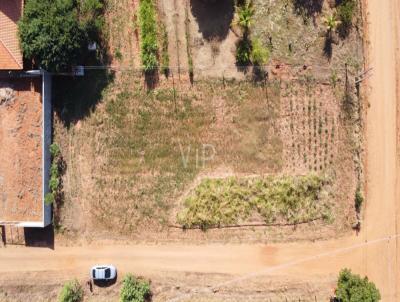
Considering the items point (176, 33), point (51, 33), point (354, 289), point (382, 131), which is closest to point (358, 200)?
point (382, 131)

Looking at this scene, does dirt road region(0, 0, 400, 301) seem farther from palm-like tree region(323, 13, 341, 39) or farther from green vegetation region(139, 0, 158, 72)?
green vegetation region(139, 0, 158, 72)

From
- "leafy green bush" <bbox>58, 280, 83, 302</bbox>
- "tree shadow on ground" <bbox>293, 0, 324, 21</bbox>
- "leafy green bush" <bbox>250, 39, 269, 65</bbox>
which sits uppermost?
"tree shadow on ground" <bbox>293, 0, 324, 21</bbox>

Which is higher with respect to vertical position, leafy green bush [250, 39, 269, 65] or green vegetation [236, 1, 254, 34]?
green vegetation [236, 1, 254, 34]

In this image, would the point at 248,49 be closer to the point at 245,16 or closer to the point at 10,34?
the point at 245,16

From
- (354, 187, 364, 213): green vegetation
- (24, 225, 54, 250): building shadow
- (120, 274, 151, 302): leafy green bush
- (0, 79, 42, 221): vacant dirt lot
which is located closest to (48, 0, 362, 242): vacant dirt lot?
(354, 187, 364, 213): green vegetation

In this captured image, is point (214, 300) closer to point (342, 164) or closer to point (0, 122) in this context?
point (342, 164)
